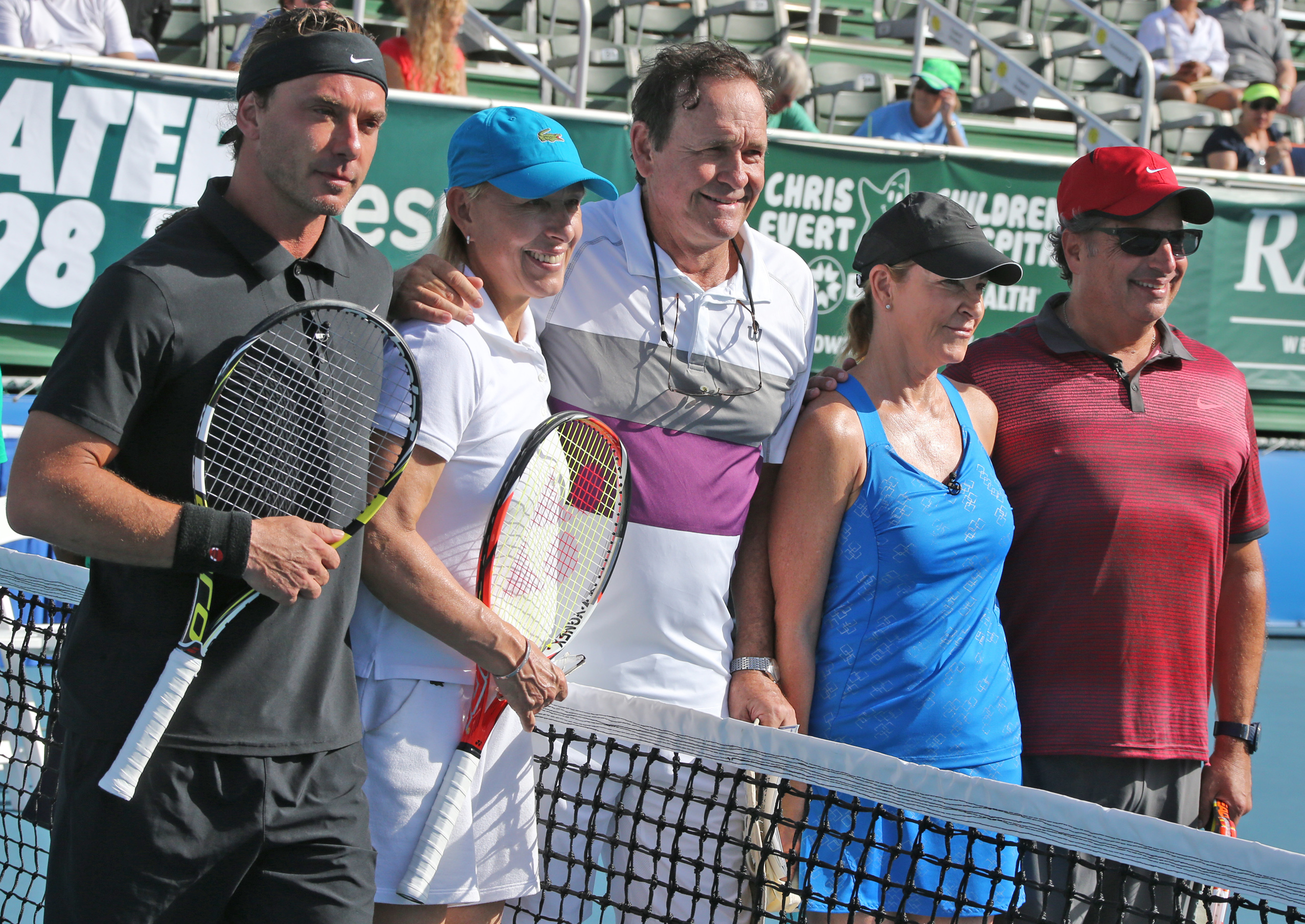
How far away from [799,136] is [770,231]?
54 centimetres

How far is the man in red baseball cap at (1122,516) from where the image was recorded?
9.09ft

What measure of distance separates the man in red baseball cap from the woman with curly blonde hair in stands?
15.0 feet

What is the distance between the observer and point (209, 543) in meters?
1.85

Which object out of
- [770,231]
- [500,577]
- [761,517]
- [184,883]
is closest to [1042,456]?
[761,517]

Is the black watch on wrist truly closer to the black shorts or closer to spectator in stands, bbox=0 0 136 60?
the black shorts

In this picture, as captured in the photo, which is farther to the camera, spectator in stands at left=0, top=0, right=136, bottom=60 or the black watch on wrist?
spectator in stands at left=0, top=0, right=136, bottom=60

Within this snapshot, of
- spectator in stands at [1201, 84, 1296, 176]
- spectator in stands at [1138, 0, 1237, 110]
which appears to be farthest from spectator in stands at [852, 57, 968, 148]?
spectator in stands at [1138, 0, 1237, 110]

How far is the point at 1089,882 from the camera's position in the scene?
9.12ft

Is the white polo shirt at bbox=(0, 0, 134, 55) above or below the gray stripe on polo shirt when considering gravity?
above

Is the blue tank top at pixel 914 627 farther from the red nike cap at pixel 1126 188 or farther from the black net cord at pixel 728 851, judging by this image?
the red nike cap at pixel 1126 188

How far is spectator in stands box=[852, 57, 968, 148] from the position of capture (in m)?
8.60

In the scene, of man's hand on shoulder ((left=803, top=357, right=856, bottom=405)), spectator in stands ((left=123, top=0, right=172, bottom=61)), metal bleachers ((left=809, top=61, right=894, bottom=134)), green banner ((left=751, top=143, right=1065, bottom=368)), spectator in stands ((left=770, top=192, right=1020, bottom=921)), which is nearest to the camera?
spectator in stands ((left=770, top=192, right=1020, bottom=921))

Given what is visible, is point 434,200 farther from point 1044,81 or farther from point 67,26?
point 1044,81

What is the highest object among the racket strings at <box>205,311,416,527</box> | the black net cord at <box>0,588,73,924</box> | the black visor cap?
the black visor cap
